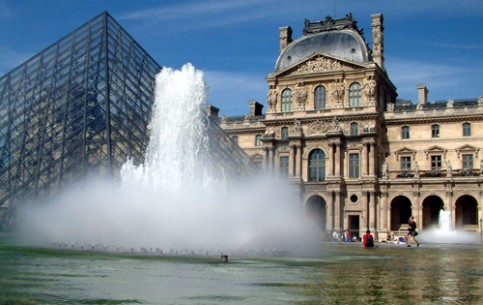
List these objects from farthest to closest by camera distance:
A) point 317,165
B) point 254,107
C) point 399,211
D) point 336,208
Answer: point 254,107
point 317,165
point 399,211
point 336,208

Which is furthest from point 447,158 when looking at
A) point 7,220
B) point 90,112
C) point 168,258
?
point 168,258

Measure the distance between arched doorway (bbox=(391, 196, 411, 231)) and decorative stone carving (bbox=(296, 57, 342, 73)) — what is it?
13.4m

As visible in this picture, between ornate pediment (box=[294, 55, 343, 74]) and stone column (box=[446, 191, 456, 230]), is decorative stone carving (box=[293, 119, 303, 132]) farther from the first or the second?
stone column (box=[446, 191, 456, 230])

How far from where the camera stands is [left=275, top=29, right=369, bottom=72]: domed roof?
60.7 metres

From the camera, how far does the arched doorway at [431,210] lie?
5788 centimetres

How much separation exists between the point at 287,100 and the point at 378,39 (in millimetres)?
10974

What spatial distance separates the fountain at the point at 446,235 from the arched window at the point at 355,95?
41.0 feet

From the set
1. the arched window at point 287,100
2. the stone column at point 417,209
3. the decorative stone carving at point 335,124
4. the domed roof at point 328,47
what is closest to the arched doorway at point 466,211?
the stone column at point 417,209

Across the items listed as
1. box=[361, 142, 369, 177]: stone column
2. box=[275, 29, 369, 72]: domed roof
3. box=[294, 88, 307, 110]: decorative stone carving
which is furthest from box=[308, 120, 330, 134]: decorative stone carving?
box=[275, 29, 369, 72]: domed roof

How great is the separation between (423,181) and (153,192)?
116 feet

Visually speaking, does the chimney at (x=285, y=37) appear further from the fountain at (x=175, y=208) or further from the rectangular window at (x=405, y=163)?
the fountain at (x=175, y=208)

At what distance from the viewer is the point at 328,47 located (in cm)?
6200

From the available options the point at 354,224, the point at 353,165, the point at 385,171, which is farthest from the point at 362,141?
the point at 354,224

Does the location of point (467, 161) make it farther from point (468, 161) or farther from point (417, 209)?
point (417, 209)
